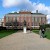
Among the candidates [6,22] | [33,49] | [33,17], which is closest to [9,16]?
[6,22]

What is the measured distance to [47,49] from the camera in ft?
44.4

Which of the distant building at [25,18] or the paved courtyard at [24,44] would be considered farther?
the distant building at [25,18]

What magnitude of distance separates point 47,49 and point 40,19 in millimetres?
126788

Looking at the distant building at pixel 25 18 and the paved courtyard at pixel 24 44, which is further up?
the distant building at pixel 25 18

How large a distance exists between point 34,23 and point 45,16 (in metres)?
9.73

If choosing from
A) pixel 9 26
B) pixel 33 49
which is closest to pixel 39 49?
pixel 33 49

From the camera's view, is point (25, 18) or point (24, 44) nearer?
point (24, 44)

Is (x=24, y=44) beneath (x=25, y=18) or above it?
beneath

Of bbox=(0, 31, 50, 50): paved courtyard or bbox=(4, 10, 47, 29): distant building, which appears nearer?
bbox=(0, 31, 50, 50): paved courtyard

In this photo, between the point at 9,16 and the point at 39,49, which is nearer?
the point at 39,49

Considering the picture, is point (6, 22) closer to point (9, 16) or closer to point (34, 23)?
point (9, 16)

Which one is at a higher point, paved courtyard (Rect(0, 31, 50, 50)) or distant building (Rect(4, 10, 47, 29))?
distant building (Rect(4, 10, 47, 29))

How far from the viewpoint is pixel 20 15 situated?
142 metres

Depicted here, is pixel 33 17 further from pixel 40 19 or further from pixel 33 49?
pixel 33 49
